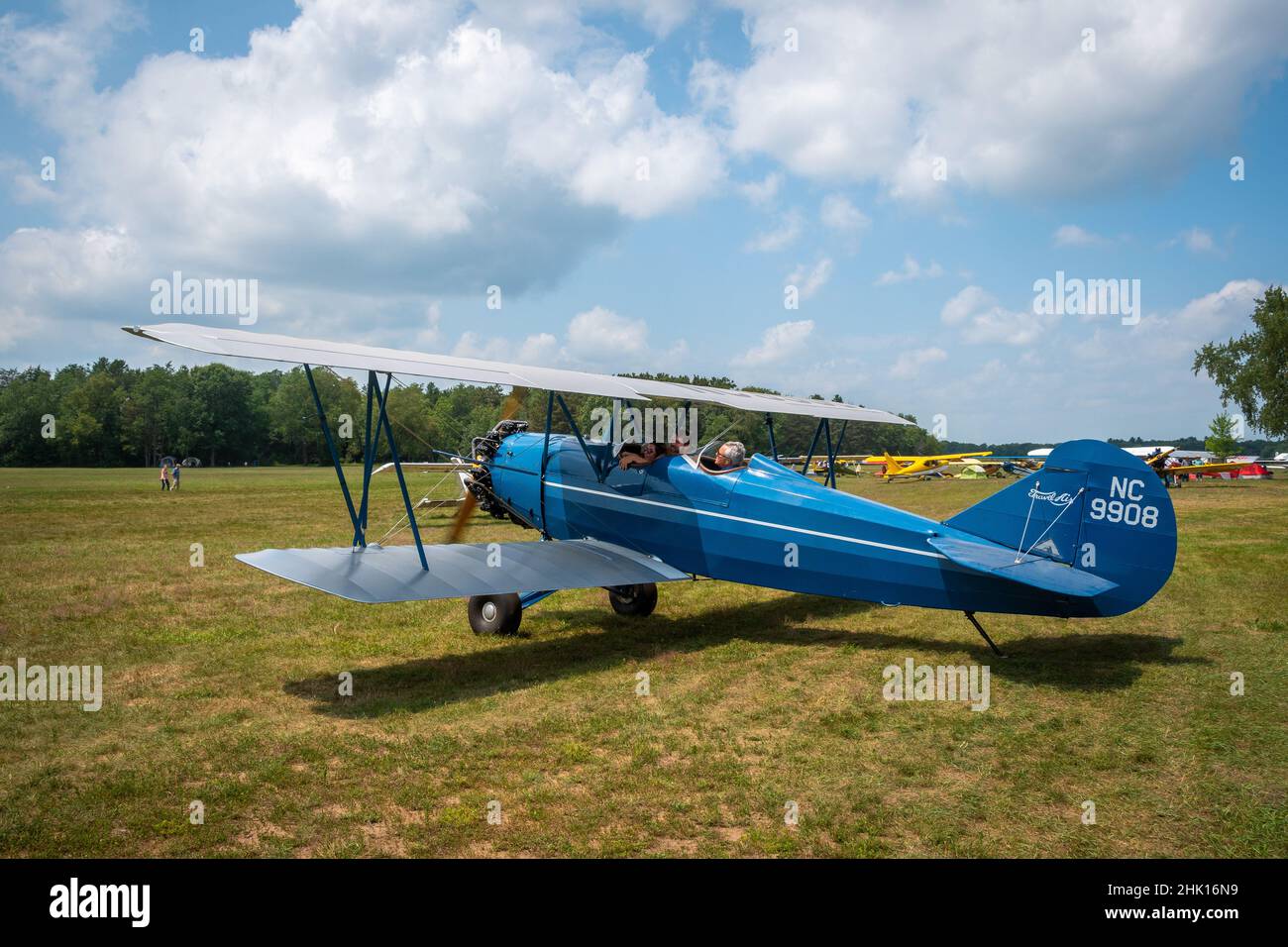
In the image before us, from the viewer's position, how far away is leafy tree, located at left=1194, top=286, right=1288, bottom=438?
47.4 metres

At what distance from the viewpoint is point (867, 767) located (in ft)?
15.6

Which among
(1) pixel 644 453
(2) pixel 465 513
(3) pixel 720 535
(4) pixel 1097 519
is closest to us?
(4) pixel 1097 519

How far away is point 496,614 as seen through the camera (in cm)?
822

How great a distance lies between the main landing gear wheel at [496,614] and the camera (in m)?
8.22

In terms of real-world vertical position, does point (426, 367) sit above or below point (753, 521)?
above

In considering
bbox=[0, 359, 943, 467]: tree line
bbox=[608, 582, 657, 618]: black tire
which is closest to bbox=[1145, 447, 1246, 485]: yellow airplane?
bbox=[608, 582, 657, 618]: black tire

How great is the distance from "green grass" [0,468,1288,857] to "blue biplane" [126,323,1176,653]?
708 millimetres

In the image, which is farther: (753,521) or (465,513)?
(465,513)

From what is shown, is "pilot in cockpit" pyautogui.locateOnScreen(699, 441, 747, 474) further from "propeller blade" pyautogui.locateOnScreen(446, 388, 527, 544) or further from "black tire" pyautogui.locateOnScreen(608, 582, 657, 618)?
"propeller blade" pyautogui.locateOnScreen(446, 388, 527, 544)

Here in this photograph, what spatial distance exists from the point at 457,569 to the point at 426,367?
2.00m

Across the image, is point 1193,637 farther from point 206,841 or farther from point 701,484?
point 206,841

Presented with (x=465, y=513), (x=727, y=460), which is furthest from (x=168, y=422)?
(x=727, y=460)

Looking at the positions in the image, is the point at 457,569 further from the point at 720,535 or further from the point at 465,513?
the point at 465,513
